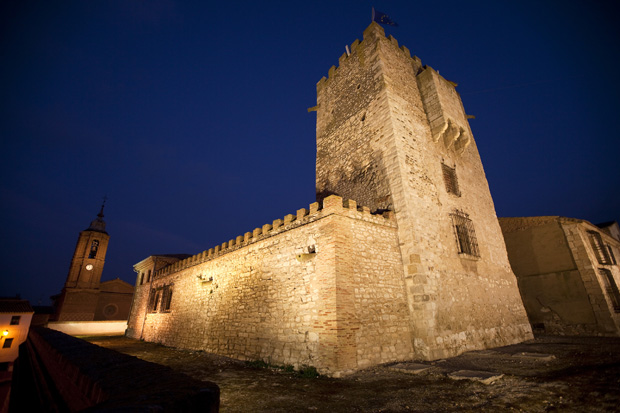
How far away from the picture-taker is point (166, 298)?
1647 cm

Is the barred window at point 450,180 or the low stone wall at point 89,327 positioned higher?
the barred window at point 450,180

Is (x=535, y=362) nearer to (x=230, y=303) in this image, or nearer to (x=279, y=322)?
(x=279, y=322)

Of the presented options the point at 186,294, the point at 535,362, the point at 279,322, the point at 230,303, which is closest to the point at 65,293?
the point at 186,294

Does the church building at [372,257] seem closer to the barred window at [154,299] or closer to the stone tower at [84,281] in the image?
the barred window at [154,299]

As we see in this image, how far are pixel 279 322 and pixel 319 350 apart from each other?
1.86m

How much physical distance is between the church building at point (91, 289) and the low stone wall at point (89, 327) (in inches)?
412

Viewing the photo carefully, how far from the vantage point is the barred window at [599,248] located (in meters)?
14.0

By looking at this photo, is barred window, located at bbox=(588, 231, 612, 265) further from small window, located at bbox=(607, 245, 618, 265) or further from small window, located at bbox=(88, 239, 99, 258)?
small window, located at bbox=(88, 239, 99, 258)

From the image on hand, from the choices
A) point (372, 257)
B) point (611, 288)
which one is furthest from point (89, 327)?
point (611, 288)

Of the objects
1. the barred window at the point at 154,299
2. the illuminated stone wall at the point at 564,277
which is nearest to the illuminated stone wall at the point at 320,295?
the barred window at the point at 154,299

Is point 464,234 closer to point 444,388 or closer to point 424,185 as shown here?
point 424,185

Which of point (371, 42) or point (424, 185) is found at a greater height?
point (371, 42)

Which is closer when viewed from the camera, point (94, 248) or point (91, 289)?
point (91, 289)

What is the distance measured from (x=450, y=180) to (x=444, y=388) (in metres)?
9.17
